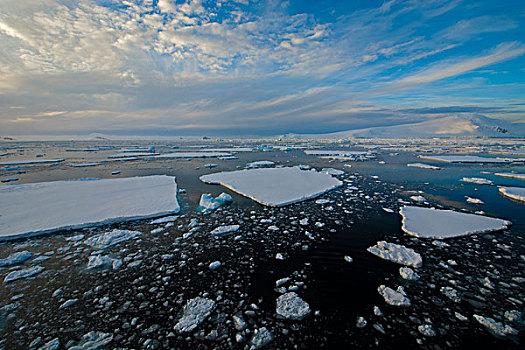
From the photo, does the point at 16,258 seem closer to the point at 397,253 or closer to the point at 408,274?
the point at 408,274

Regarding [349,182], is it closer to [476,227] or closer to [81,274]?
[476,227]

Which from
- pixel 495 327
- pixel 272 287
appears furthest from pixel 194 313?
pixel 495 327

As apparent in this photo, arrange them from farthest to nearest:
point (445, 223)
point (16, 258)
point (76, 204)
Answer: point (76, 204) → point (445, 223) → point (16, 258)

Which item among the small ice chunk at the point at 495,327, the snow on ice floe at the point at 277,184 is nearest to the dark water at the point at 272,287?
the small ice chunk at the point at 495,327

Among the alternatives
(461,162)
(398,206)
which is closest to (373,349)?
(398,206)

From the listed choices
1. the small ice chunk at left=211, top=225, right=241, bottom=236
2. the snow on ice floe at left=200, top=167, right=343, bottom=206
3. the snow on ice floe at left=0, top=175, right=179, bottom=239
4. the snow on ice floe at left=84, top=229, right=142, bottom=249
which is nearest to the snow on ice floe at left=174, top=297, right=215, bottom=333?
the small ice chunk at left=211, top=225, right=241, bottom=236

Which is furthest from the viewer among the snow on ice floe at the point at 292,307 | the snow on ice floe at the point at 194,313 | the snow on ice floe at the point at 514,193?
the snow on ice floe at the point at 514,193

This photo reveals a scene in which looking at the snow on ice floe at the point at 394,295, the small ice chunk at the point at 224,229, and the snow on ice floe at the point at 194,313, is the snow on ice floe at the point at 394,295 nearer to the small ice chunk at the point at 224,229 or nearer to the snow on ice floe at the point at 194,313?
the snow on ice floe at the point at 194,313

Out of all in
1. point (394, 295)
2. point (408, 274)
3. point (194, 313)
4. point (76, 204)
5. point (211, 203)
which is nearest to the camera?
point (194, 313)
